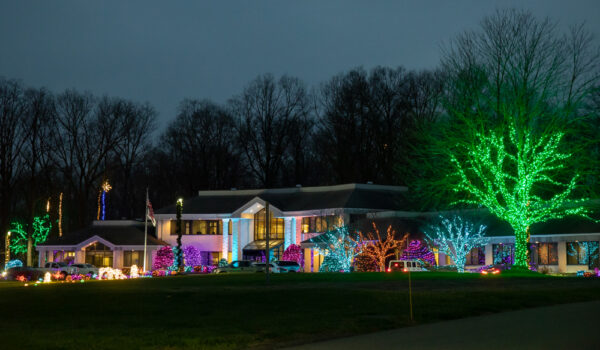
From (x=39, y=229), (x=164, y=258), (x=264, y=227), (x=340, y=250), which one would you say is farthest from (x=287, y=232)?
(x=39, y=229)

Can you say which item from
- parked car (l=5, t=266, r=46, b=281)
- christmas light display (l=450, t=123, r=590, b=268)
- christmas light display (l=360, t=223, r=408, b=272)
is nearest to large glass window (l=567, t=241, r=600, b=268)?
christmas light display (l=450, t=123, r=590, b=268)

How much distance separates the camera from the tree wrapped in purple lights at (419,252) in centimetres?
5441

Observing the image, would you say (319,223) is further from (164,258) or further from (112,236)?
(112,236)

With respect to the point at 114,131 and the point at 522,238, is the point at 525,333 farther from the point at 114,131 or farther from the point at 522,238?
the point at 114,131

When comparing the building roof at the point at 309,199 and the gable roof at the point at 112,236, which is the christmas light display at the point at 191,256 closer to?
the gable roof at the point at 112,236

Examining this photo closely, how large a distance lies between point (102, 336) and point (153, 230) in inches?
2442

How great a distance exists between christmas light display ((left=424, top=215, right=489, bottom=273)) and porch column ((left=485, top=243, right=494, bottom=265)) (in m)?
0.51

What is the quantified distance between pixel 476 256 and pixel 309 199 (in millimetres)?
18825

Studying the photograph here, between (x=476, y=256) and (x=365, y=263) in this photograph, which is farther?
(x=476, y=256)

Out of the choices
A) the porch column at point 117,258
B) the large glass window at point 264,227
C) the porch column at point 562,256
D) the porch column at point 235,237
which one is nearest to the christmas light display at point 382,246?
the porch column at point 562,256

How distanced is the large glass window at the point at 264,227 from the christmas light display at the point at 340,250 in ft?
39.4

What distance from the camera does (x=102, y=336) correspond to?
15.6 m

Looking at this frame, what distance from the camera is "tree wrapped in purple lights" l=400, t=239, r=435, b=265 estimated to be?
178 ft

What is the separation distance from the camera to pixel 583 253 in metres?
49.2
